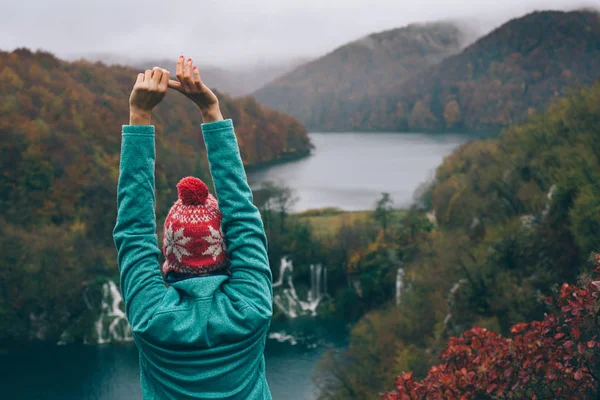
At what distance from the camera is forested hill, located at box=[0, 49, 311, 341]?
25391mm

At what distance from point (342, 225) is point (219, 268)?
27.6 meters

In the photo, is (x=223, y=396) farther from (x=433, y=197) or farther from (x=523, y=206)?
(x=433, y=197)

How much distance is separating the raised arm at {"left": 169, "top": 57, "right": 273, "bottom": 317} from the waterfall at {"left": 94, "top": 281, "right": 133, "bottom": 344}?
73.6 ft

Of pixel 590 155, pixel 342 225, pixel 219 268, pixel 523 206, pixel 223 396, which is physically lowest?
pixel 342 225

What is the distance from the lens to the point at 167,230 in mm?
1353

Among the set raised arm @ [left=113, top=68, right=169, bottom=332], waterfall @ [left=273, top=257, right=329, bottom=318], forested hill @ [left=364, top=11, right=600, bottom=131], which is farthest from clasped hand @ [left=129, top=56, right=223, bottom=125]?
forested hill @ [left=364, top=11, right=600, bottom=131]

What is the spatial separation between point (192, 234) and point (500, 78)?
1727 inches

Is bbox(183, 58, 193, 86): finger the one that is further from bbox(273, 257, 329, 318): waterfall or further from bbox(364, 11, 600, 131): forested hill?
bbox(364, 11, 600, 131): forested hill

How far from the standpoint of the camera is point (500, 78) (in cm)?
4262

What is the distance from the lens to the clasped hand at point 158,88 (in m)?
1.35

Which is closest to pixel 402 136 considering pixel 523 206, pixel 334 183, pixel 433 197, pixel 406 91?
pixel 406 91

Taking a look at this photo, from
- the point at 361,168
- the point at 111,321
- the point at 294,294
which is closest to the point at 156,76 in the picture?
the point at 111,321

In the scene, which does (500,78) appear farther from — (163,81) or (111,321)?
(163,81)

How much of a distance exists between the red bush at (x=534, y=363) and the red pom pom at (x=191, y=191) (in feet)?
6.67
